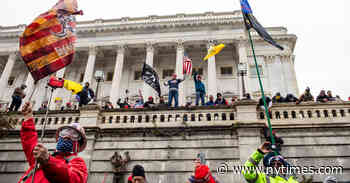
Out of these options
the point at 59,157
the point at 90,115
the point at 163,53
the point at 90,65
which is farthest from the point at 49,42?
the point at 163,53

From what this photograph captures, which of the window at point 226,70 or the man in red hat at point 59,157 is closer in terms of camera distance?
the man in red hat at point 59,157

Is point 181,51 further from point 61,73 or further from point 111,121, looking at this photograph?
point 111,121

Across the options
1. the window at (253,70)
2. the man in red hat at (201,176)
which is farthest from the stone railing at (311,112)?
the window at (253,70)

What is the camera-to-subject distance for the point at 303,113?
1145cm

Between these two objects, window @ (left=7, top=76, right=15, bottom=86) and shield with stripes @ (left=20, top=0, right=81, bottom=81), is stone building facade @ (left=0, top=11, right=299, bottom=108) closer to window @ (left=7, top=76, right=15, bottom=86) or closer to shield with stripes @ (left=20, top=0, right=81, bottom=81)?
window @ (left=7, top=76, right=15, bottom=86)

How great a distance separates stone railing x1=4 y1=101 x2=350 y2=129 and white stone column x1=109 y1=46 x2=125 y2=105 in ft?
57.5

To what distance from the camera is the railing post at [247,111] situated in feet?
36.9

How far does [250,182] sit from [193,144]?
5.97m

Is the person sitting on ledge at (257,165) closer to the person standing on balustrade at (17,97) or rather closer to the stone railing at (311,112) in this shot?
the stone railing at (311,112)

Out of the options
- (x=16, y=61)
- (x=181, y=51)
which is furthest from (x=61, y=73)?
(x=181, y=51)

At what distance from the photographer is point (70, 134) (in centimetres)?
393

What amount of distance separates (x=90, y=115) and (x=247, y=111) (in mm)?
6880

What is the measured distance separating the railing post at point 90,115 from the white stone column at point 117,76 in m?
17.7

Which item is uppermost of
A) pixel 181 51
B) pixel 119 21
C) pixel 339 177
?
pixel 119 21
